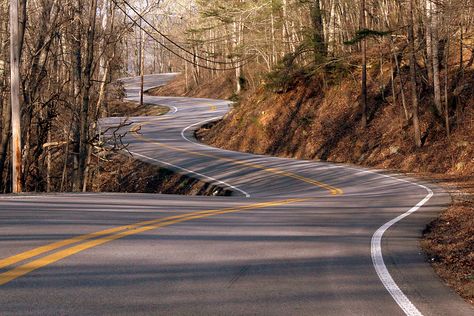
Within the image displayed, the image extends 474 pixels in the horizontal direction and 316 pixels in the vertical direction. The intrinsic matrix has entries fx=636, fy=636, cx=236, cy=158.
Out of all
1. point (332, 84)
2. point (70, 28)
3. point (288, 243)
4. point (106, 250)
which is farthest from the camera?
point (332, 84)

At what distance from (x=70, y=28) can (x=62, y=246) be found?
24.7 m

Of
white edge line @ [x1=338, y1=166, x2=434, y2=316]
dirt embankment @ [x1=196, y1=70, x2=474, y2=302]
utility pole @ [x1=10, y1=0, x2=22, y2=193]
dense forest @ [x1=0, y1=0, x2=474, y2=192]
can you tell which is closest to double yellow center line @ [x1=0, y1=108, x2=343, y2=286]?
white edge line @ [x1=338, y1=166, x2=434, y2=316]

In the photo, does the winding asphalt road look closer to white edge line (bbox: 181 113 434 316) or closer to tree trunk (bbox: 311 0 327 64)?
white edge line (bbox: 181 113 434 316)

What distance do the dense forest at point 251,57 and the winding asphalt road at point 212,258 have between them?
32.2 ft

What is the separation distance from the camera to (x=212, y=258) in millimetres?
7805

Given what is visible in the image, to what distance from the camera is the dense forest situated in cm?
2706

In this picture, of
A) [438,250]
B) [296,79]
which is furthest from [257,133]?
[438,250]

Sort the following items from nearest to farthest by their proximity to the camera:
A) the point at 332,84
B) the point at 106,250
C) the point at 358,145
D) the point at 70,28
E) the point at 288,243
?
the point at 106,250 → the point at 288,243 → the point at 70,28 → the point at 358,145 → the point at 332,84

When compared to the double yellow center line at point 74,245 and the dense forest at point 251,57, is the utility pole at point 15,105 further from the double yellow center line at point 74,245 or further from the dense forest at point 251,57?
the double yellow center line at point 74,245

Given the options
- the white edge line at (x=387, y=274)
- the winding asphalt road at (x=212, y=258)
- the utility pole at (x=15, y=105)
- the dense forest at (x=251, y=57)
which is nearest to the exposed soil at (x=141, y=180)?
the dense forest at (x=251, y=57)

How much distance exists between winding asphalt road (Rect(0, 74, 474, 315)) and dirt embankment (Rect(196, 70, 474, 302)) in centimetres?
319

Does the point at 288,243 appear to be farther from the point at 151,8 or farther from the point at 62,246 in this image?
the point at 151,8

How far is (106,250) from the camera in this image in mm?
7766

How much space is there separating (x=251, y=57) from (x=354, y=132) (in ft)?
52.2
